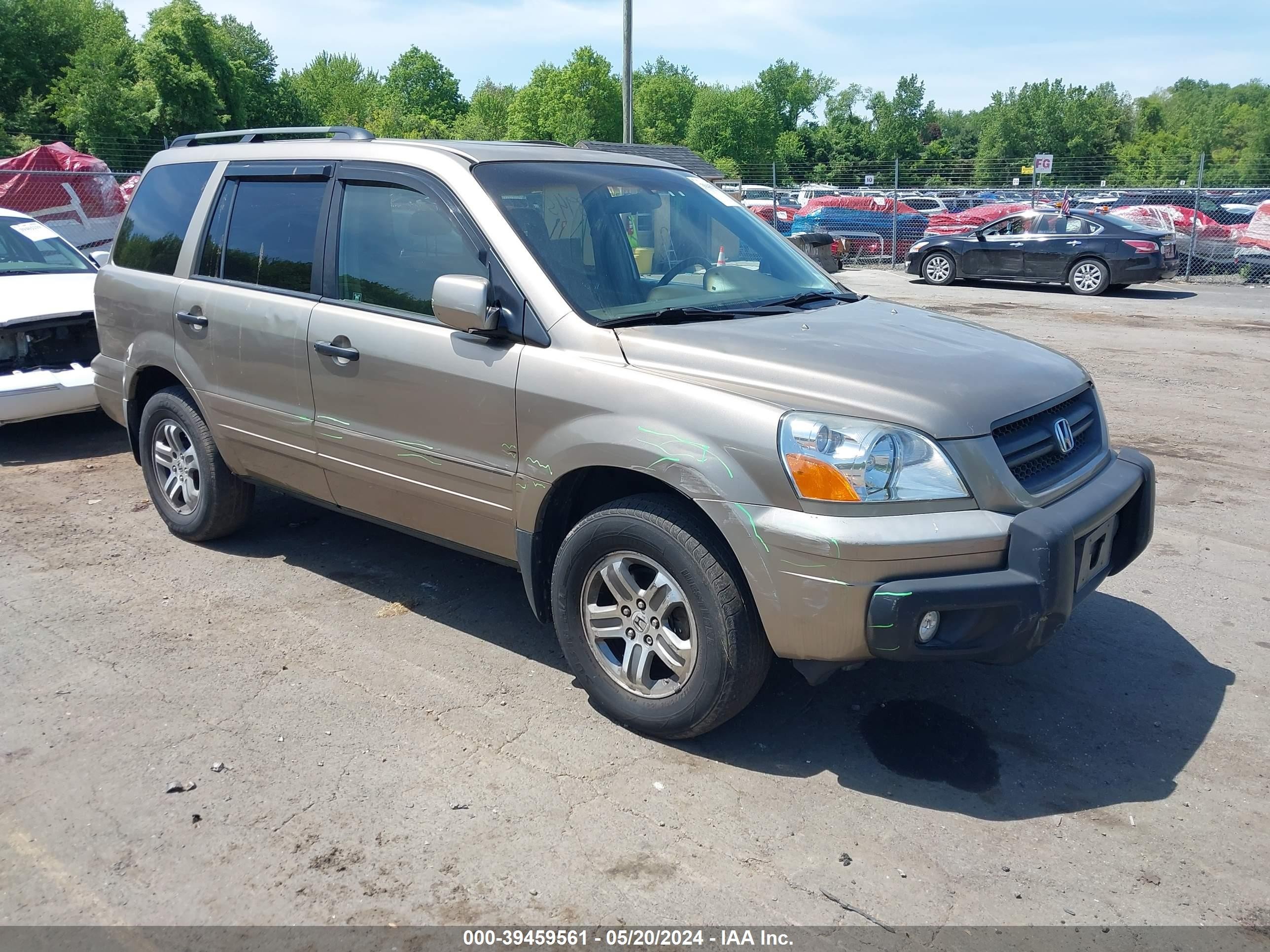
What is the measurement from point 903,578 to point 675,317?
4.40ft

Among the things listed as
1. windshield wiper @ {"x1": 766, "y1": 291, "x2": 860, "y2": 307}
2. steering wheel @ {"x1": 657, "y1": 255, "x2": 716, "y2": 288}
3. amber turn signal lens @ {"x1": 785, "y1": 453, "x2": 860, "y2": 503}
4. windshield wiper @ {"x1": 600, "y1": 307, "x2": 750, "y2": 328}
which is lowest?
amber turn signal lens @ {"x1": 785, "y1": 453, "x2": 860, "y2": 503}

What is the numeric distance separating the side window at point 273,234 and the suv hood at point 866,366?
1.77 m

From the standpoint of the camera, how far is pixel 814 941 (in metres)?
2.68

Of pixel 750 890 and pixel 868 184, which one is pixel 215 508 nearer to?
pixel 750 890

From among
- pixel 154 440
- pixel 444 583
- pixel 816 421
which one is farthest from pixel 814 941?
pixel 154 440

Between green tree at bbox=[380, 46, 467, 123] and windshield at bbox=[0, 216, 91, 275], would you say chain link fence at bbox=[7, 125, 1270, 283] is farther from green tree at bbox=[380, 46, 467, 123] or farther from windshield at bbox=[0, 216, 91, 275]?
green tree at bbox=[380, 46, 467, 123]

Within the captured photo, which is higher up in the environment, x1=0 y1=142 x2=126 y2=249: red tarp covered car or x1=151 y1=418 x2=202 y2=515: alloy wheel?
x1=0 y1=142 x2=126 y2=249: red tarp covered car

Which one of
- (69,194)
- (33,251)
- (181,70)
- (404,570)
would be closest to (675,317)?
(404,570)

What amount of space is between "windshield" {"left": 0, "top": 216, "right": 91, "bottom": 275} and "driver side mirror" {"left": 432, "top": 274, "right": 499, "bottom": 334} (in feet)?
19.4

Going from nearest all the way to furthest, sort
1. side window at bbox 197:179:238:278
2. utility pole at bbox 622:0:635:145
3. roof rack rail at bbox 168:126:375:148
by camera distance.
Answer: roof rack rail at bbox 168:126:375:148
side window at bbox 197:179:238:278
utility pole at bbox 622:0:635:145

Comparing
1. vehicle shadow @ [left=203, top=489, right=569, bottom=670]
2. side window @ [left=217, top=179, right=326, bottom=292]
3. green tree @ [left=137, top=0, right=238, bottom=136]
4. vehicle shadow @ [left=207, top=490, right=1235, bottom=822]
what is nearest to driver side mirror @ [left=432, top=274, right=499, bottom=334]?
side window @ [left=217, top=179, right=326, bottom=292]

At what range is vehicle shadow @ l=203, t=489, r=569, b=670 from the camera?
181 inches

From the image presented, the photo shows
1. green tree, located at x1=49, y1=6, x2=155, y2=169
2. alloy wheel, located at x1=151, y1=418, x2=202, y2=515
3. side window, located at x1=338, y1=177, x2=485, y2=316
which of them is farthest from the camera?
green tree, located at x1=49, y1=6, x2=155, y2=169

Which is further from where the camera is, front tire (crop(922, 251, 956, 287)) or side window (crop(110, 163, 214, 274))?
front tire (crop(922, 251, 956, 287))
